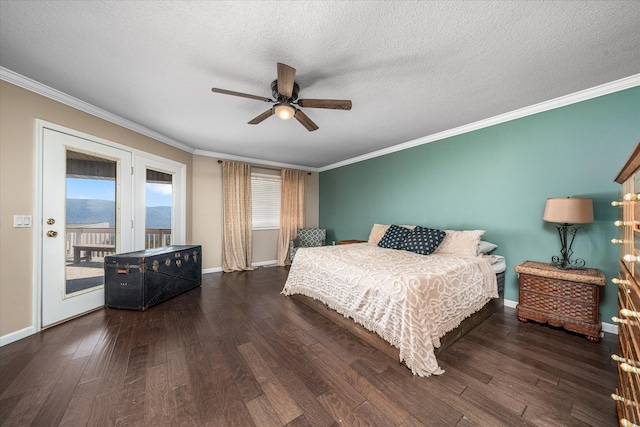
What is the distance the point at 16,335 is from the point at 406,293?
11.3ft

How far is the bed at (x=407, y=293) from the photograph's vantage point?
1.65 metres

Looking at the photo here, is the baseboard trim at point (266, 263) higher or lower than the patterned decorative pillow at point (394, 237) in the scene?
lower

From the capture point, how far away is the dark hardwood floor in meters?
1.28

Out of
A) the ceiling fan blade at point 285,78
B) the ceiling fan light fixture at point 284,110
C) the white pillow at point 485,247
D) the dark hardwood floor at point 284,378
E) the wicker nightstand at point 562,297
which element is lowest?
the dark hardwood floor at point 284,378

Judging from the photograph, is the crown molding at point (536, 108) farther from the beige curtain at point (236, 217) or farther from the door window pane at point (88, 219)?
the door window pane at point (88, 219)

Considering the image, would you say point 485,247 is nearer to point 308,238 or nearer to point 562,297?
point 562,297

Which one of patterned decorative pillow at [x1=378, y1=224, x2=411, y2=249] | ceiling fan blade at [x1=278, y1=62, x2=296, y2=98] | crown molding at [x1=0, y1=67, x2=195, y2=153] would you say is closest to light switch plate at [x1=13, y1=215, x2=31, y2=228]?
crown molding at [x1=0, y1=67, x2=195, y2=153]

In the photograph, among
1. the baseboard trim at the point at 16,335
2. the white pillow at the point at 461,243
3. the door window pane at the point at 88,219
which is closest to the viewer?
the baseboard trim at the point at 16,335

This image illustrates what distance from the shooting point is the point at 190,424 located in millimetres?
1223

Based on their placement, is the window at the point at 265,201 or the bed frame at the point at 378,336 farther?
the window at the point at 265,201

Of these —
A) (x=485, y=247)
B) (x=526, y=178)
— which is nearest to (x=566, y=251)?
(x=485, y=247)

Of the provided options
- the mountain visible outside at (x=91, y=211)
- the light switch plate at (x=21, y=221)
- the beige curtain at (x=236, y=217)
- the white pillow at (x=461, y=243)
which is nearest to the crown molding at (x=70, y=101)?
the mountain visible outside at (x=91, y=211)

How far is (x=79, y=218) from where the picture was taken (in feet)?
8.41

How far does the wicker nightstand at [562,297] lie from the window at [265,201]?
14.4 feet
